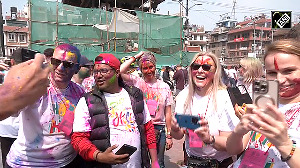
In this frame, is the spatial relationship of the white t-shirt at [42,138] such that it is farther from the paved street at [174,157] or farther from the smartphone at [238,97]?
the paved street at [174,157]

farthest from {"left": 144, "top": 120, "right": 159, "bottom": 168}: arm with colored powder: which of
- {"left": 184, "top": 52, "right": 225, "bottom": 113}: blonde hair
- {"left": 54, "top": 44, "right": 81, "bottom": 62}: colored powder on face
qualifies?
{"left": 54, "top": 44, "right": 81, "bottom": 62}: colored powder on face

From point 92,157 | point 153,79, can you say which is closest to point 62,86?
point 92,157

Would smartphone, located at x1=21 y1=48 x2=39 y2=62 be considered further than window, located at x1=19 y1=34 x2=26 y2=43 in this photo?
No

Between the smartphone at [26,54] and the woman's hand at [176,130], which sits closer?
the smartphone at [26,54]

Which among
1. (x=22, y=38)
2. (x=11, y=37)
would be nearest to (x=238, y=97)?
(x=11, y=37)

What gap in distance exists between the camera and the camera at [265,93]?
1131mm

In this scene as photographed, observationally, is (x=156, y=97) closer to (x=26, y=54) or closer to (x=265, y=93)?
(x=26, y=54)

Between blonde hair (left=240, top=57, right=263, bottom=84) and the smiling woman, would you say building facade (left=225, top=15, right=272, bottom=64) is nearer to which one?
blonde hair (left=240, top=57, right=263, bottom=84)

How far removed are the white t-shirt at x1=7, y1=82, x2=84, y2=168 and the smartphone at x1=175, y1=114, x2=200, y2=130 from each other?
1088 mm

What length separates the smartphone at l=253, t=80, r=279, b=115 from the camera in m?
1.13

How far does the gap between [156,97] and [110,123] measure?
1.61 metres

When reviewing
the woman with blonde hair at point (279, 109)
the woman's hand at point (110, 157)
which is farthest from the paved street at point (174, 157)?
the woman with blonde hair at point (279, 109)

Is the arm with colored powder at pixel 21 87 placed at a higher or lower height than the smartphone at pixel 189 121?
higher

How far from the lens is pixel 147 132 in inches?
105
